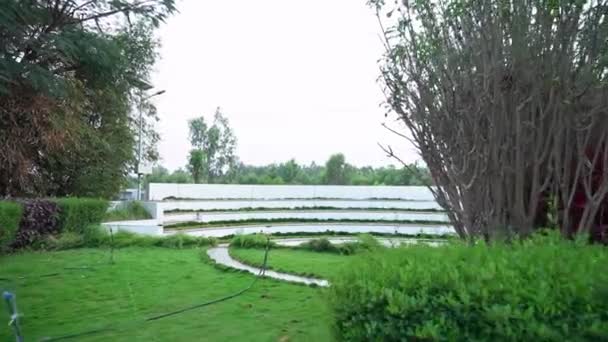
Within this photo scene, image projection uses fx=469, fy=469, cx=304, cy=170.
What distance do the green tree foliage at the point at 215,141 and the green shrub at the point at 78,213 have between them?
13.2 metres

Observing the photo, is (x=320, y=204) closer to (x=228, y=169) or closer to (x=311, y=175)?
(x=311, y=175)

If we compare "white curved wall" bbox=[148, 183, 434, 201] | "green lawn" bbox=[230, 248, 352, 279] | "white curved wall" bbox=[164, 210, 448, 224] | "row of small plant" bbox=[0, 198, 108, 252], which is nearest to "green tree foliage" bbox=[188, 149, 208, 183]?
"white curved wall" bbox=[148, 183, 434, 201]

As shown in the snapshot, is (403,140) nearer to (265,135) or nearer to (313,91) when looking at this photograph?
(313,91)

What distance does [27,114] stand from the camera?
987 cm

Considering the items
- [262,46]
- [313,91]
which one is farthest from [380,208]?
[262,46]

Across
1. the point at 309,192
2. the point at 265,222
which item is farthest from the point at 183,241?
the point at 309,192

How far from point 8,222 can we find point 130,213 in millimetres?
5211

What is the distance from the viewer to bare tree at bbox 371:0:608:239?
3.36 m

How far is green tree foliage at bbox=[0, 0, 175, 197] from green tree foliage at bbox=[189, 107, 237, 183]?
281 inches

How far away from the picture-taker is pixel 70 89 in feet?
26.8

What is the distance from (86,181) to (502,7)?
42.2 feet

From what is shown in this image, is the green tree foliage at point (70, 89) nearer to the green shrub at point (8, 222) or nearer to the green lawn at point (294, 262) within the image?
the green shrub at point (8, 222)

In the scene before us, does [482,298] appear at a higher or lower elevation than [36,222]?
higher

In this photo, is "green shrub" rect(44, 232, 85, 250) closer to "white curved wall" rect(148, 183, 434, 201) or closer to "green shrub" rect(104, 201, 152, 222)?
"green shrub" rect(104, 201, 152, 222)
